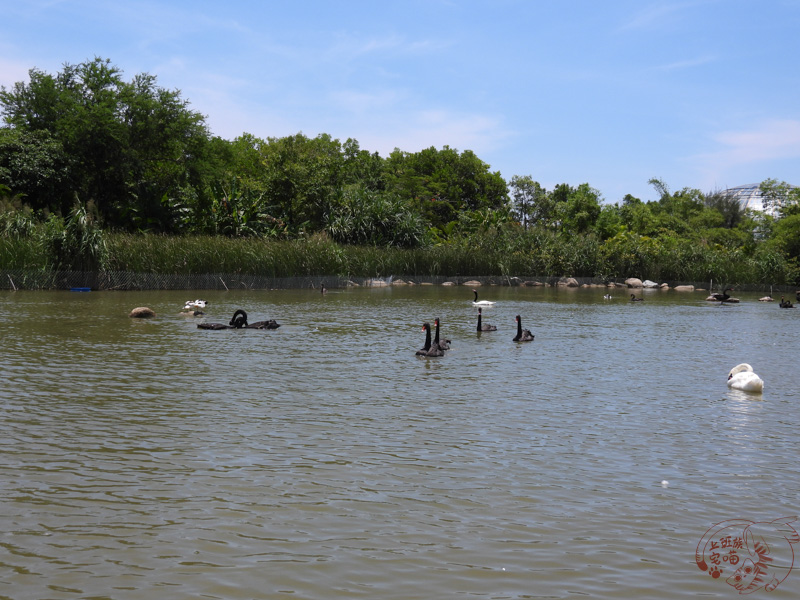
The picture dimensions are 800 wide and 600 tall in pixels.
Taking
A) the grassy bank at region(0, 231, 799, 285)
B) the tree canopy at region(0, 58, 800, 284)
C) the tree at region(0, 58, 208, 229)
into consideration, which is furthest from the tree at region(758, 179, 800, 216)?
the tree at region(0, 58, 208, 229)

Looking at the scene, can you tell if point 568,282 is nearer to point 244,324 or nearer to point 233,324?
point 244,324

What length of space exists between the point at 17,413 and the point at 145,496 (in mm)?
4625

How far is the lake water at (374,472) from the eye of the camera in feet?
19.6

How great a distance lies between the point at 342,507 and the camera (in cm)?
736

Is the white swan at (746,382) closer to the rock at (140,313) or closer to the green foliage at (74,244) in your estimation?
the rock at (140,313)

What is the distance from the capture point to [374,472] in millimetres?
8484

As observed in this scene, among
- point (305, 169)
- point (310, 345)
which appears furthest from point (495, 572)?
point (305, 169)

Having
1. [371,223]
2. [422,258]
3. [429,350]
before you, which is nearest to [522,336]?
[429,350]

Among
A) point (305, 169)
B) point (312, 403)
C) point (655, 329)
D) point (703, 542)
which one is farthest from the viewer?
point (305, 169)

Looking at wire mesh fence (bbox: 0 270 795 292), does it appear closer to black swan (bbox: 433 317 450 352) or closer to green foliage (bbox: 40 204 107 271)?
green foliage (bbox: 40 204 107 271)

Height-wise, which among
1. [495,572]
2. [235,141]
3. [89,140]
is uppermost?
[235,141]

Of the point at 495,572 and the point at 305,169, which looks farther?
the point at 305,169

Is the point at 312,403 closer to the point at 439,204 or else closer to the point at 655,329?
the point at 655,329

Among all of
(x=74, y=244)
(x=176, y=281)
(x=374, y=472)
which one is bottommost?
(x=374, y=472)
